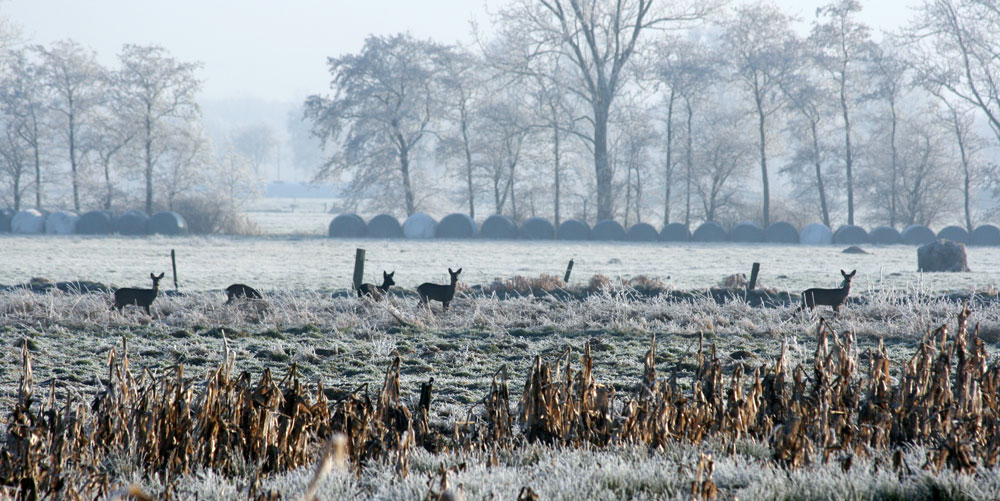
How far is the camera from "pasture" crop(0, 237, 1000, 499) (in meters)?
4.08

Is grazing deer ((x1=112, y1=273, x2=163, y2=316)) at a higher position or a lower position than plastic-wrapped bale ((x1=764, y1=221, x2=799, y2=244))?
lower

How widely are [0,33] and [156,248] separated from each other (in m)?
29.5

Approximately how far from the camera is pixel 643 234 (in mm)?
38719

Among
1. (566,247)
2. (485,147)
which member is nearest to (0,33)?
(485,147)

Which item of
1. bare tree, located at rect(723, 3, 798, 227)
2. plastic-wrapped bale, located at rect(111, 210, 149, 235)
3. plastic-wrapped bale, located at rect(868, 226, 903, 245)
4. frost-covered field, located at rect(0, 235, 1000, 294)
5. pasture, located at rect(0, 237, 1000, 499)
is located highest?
bare tree, located at rect(723, 3, 798, 227)

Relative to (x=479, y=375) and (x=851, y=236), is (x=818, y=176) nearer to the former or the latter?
(x=851, y=236)

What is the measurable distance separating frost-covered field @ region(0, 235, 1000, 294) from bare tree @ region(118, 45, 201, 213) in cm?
1227

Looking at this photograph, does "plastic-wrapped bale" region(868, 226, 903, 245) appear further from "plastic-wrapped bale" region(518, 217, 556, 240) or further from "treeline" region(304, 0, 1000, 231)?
"plastic-wrapped bale" region(518, 217, 556, 240)

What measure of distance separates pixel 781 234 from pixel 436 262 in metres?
20.5

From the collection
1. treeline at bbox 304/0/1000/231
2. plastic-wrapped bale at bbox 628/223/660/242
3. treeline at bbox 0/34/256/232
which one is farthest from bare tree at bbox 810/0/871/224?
treeline at bbox 0/34/256/232

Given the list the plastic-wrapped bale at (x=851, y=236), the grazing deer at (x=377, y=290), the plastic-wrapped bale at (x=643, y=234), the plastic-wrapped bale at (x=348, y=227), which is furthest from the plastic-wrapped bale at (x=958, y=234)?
the grazing deer at (x=377, y=290)

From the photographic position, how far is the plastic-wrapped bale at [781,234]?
38.1 meters

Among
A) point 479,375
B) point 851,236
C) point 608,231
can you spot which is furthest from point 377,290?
point 851,236

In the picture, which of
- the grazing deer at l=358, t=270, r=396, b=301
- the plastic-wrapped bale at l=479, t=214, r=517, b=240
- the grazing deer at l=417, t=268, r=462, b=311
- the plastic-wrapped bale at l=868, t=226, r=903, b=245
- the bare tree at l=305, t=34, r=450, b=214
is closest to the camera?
the grazing deer at l=417, t=268, r=462, b=311
